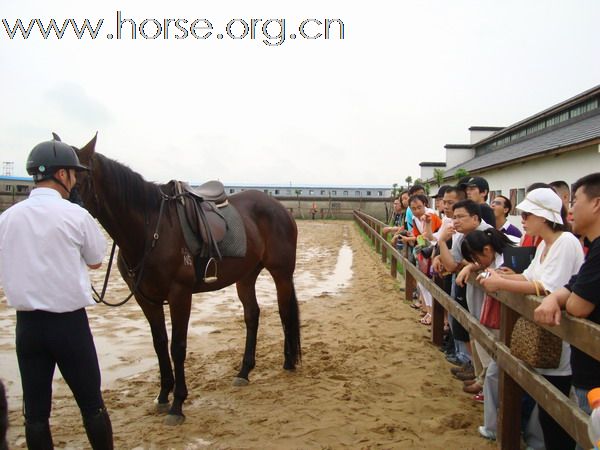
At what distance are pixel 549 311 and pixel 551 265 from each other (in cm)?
40

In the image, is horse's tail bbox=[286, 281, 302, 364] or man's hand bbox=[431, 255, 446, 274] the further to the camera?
horse's tail bbox=[286, 281, 302, 364]

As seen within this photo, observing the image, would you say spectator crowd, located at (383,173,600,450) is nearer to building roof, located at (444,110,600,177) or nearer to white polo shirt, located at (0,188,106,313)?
white polo shirt, located at (0,188,106,313)

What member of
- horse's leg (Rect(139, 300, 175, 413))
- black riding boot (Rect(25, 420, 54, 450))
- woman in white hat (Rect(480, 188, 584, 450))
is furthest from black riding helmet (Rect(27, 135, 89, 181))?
woman in white hat (Rect(480, 188, 584, 450))

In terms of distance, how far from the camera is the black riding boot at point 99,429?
2287mm

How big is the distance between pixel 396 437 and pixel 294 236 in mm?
2561

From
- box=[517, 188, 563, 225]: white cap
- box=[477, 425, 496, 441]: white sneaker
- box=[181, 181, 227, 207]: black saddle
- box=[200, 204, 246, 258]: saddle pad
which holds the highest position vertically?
box=[181, 181, 227, 207]: black saddle

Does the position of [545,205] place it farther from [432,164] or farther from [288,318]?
[432,164]

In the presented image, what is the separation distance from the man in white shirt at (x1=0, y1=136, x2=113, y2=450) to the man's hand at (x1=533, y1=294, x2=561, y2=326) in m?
2.07

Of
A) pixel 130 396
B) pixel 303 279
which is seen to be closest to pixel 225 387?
pixel 130 396

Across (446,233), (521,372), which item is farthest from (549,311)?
(446,233)

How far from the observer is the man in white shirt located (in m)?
2.13

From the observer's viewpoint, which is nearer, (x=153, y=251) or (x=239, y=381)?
(x=153, y=251)

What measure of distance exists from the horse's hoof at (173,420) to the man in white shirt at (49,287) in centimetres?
104

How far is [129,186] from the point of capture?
3.50 m
